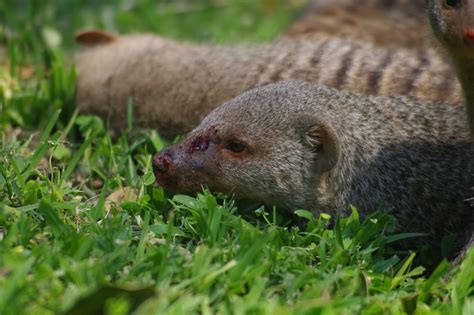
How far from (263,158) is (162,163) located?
1.33 ft

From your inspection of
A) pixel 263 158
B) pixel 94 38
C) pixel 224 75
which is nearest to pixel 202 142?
pixel 263 158

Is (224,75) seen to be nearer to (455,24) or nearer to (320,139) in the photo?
(320,139)

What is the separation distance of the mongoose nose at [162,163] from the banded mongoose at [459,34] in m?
1.19

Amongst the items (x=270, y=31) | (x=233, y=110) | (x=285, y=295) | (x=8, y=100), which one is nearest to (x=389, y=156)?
(x=233, y=110)

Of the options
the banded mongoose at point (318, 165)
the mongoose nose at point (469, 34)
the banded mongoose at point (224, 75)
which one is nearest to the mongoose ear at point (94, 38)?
the banded mongoose at point (224, 75)

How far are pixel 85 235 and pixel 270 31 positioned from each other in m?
3.89

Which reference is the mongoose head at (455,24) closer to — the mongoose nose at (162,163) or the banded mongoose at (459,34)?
Answer: the banded mongoose at (459,34)

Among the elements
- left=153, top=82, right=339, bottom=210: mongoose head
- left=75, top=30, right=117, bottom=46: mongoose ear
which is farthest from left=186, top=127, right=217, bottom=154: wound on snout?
left=75, top=30, right=117, bottom=46: mongoose ear

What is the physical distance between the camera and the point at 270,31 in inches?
251

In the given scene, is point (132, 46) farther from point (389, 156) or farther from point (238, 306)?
point (238, 306)

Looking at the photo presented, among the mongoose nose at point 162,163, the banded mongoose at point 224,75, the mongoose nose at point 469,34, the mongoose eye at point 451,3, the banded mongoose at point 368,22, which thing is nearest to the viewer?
the mongoose nose at point 469,34

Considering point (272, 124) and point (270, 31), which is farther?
point (270, 31)

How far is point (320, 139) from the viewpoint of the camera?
11.1 ft

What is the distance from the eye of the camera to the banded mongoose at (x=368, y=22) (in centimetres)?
558
